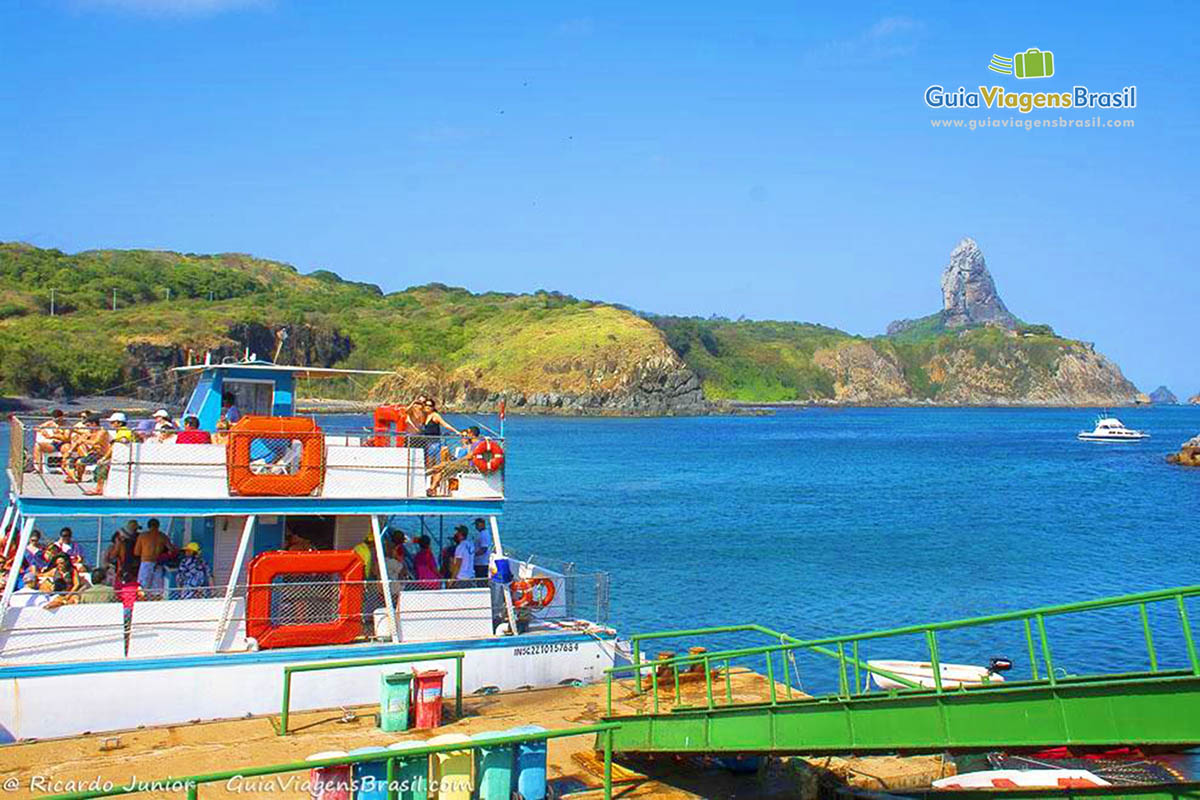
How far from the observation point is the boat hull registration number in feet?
54.2

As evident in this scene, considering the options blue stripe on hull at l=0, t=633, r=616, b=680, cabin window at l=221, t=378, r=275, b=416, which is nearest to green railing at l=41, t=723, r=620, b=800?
blue stripe on hull at l=0, t=633, r=616, b=680

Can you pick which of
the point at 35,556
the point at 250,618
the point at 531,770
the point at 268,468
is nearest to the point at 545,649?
the point at 250,618

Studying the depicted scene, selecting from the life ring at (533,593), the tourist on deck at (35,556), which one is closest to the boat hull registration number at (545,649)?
the life ring at (533,593)

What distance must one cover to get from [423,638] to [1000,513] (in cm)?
4573

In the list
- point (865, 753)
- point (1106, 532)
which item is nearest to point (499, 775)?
point (865, 753)

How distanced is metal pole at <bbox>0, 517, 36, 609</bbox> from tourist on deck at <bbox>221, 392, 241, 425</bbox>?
338 cm

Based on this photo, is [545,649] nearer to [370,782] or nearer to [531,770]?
[531,770]

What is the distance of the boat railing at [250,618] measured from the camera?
1416 cm

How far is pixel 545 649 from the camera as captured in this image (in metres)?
16.8

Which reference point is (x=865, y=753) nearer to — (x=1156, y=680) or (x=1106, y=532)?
(x=1156, y=680)

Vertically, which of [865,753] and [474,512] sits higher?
[474,512]

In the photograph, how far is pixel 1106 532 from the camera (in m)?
48.1

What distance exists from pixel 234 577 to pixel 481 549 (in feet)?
13.0

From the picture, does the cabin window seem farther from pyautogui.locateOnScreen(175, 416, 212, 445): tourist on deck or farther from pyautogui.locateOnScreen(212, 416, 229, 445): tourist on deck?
pyautogui.locateOnScreen(175, 416, 212, 445): tourist on deck
